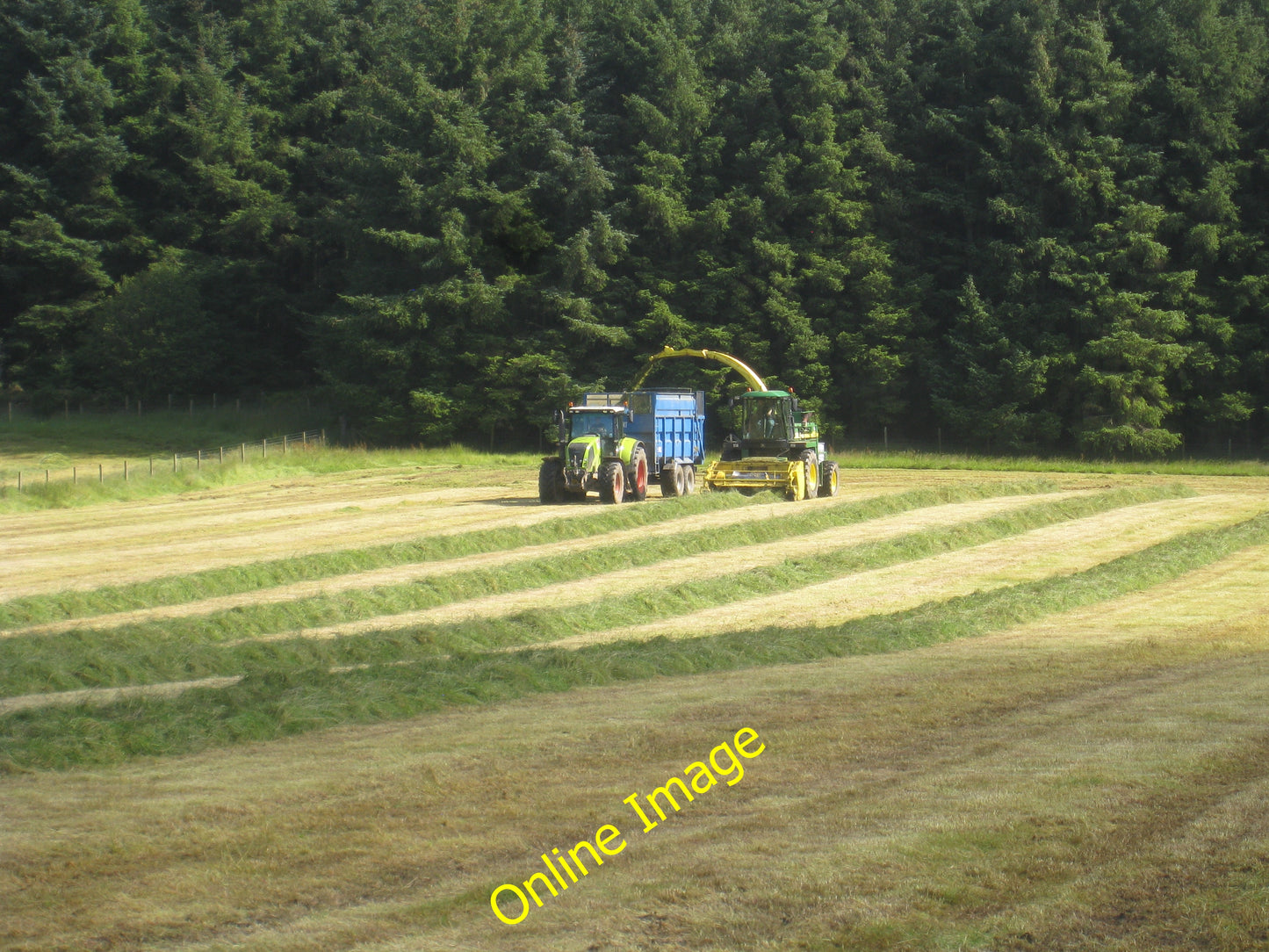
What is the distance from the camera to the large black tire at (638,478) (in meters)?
31.5

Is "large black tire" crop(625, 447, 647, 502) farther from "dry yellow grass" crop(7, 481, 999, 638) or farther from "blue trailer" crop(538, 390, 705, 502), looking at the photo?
"dry yellow grass" crop(7, 481, 999, 638)

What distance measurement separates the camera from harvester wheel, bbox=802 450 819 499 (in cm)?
3212

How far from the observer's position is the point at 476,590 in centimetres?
1984

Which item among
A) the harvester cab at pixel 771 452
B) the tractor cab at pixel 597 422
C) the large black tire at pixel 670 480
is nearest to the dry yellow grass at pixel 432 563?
the harvester cab at pixel 771 452

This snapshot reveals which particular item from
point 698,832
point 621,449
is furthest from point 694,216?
point 698,832

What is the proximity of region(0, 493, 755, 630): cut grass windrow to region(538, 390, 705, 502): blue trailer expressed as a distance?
1855 millimetres

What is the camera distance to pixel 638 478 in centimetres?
3150

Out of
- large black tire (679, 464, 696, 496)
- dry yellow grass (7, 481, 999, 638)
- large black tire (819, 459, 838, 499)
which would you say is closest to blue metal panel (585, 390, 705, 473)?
large black tire (679, 464, 696, 496)

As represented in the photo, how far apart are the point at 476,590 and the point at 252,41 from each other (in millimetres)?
61870

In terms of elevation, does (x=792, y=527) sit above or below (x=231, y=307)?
below

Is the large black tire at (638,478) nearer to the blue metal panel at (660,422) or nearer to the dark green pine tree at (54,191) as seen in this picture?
the blue metal panel at (660,422)

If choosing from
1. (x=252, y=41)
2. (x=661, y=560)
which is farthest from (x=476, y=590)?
(x=252, y=41)

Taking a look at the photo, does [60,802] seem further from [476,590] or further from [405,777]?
[476,590]

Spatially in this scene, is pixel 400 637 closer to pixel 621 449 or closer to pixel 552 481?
pixel 552 481
